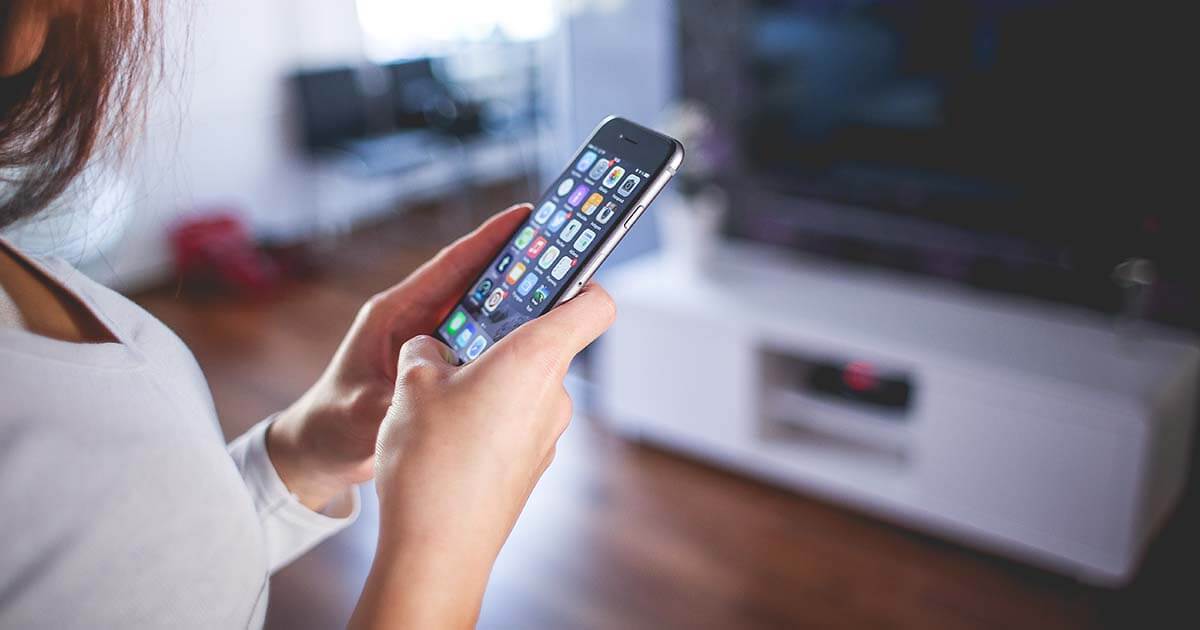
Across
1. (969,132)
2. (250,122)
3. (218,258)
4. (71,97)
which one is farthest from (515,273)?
(250,122)

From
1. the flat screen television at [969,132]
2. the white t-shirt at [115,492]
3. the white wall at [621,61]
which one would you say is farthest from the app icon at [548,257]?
the white wall at [621,61]

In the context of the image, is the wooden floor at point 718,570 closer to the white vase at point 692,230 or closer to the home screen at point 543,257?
the white vase at point 692,230

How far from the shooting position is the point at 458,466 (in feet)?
1.51

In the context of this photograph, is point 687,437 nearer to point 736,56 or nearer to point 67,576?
point 736,56

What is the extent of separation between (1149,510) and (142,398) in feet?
5.96

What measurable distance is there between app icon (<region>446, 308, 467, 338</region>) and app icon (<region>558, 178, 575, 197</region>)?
134 mm

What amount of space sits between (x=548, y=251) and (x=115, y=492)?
370mm

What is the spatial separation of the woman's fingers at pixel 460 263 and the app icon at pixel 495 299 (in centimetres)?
4

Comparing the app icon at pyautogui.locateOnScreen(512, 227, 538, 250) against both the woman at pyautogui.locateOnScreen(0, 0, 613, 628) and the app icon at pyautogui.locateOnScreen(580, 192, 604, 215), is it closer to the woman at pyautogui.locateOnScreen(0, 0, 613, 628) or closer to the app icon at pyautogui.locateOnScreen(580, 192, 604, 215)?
the app icon at pyautogui.locateOnScreen(580, 192, 604, 215)

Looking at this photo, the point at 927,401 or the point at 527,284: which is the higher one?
the point at 527,284

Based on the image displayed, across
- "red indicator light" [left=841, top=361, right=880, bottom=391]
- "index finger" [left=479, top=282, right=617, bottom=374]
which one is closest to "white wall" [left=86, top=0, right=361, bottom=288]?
"red indicator light" [left=841, top=361, right=880, bottom=391]

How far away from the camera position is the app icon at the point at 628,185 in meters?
0.71

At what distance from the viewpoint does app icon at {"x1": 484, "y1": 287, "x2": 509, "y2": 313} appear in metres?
0.70

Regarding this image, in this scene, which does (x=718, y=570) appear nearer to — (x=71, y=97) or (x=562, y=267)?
(x=562, y=267)
